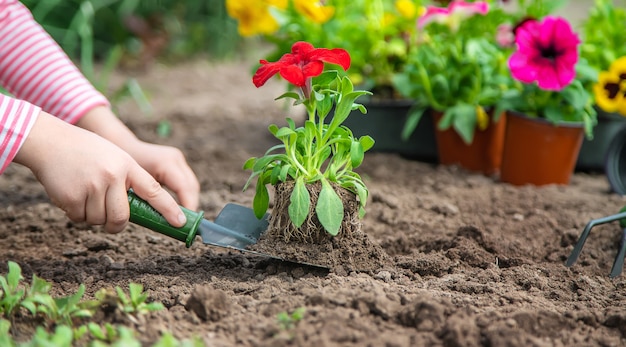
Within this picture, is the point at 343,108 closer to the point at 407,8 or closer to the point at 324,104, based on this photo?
the point at 324,104

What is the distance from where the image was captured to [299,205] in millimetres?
1637

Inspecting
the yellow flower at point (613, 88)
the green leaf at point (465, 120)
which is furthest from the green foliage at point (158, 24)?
the yellow flower at point (613, 88)

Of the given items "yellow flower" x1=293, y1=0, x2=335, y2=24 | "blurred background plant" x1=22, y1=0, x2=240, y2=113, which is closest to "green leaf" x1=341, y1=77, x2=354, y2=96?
"yellow flower" x1=293, y1=0, x2=335, y2=24

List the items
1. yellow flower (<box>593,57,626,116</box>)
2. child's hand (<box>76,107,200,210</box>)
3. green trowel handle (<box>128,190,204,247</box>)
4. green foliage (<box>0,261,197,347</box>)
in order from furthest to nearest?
yellow flower (<box>593,57,626,116</box>)
child's hand (<box>76,107,200,210</box>)
green trowel handle (<box>128,190,204,247</box>)
green foliage (<box>0,261,197,347</box>)

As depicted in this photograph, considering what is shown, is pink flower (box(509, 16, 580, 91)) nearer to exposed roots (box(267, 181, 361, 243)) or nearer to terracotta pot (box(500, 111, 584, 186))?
terracotta pot (box(500, 111, 584, 186))

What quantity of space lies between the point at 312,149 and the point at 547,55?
111 cm

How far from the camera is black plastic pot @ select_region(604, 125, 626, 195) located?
8.07 feet

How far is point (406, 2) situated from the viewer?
2959 millimetres

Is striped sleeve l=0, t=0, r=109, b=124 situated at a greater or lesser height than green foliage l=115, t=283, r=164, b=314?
greater

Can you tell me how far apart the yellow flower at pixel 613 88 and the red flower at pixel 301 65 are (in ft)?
4.31

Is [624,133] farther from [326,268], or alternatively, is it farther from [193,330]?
[193,330]

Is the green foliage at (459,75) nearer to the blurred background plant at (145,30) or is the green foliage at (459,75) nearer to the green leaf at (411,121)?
the green leaf at (411,121)

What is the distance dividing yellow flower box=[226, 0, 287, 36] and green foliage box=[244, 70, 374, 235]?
138 centimetres

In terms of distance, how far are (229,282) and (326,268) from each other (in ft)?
0.76
